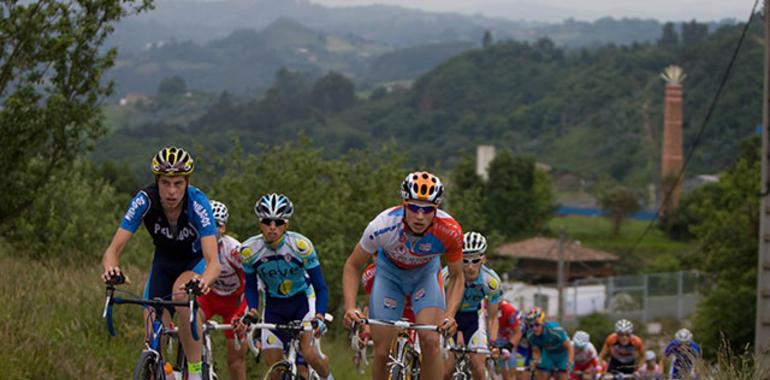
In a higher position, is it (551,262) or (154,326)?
(154,326)

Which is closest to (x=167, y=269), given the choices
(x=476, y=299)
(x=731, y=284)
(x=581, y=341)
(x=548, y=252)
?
(x=476, y=299)

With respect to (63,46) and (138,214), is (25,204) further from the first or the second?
(138,214)

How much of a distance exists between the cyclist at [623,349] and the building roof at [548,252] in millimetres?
78436

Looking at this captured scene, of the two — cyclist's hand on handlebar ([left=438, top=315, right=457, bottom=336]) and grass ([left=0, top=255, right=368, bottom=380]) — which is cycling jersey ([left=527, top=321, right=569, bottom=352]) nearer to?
grass ([left=0, top=255, right=368, bottom=380])

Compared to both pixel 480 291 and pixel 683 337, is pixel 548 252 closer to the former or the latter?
pixel 683 337

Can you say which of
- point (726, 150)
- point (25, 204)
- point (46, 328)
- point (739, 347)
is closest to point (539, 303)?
point (739, 347)

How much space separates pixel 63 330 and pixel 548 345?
7.50m

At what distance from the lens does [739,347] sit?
1719 inches

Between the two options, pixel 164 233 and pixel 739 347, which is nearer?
pixel 164 233

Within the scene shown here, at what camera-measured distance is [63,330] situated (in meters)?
14.1

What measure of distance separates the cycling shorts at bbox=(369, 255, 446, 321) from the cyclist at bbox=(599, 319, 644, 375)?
30.6 feet

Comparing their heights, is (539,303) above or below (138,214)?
below

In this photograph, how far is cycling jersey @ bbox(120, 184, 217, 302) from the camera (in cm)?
1002

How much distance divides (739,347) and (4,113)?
32242 mm
